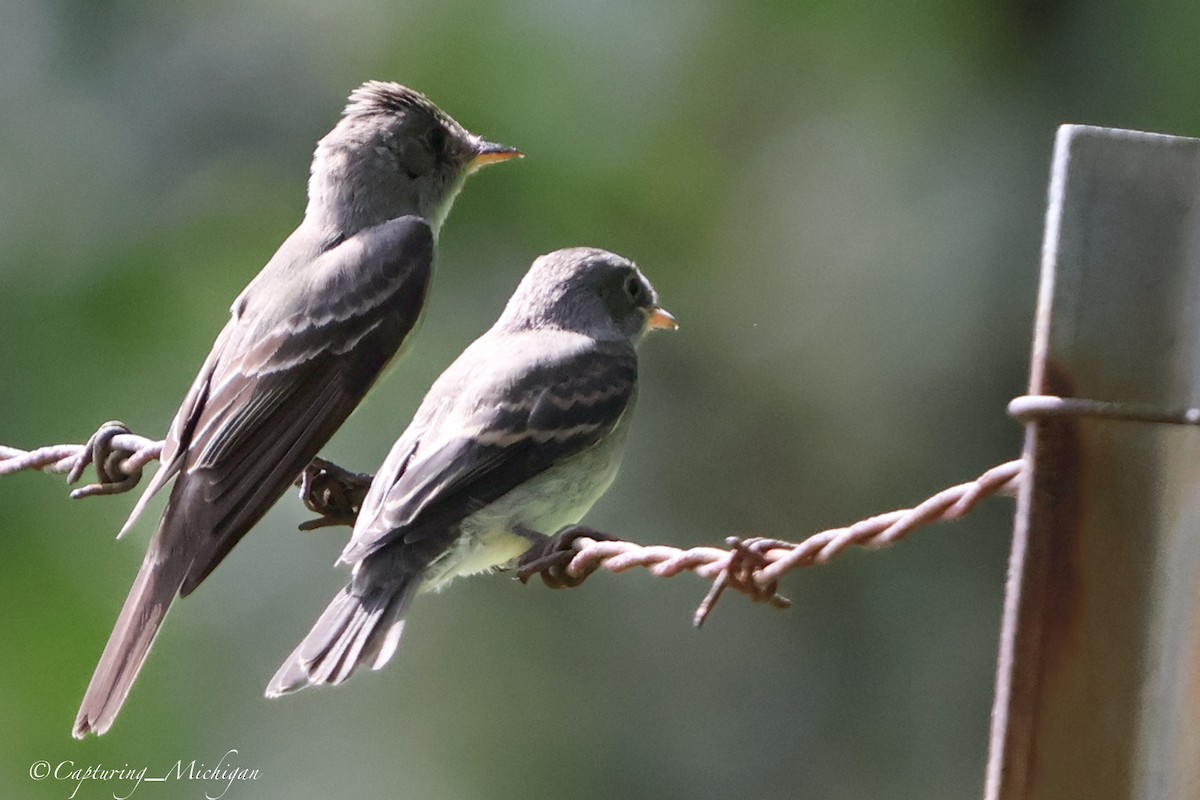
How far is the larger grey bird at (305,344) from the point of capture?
14.8 ft

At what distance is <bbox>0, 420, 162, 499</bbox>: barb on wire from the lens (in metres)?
4.32

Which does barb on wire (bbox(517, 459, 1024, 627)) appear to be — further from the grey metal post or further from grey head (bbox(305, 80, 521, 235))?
grey head (bbox(305, 80, 521, 235))

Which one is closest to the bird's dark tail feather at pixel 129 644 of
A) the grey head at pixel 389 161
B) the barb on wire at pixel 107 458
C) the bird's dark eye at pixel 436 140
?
the barb on wire at pixel 107 458

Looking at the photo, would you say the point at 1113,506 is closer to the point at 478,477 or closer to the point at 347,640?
the point at 347,640

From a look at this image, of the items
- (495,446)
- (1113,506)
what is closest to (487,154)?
(495,446)

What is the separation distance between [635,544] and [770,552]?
3.71 feet

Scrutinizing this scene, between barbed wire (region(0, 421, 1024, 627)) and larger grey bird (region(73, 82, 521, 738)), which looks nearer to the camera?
barbed wire (region(0, 421, 1024, 627))

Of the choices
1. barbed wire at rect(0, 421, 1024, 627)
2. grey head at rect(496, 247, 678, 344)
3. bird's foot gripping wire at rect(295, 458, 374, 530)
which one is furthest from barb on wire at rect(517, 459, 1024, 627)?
grey head at rect(496, 247, 678, 344)

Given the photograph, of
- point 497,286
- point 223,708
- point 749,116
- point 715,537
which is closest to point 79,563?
point 223,708

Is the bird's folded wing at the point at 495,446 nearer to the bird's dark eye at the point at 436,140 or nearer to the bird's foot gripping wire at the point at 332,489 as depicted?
the bird's foot gripping wire at the point at 332,489

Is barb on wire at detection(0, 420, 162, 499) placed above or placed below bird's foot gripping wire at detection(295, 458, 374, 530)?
above

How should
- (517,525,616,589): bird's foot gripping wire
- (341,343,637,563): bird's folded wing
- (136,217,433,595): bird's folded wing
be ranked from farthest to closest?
(136,217,433,595): bird's folded wing < (341,343,637,563): bird's folded wing < (517,525,616,589): bird's foot gripping wire

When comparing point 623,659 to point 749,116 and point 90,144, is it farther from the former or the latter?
point 90,144

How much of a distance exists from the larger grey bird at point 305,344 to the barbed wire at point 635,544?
196 millimetres
